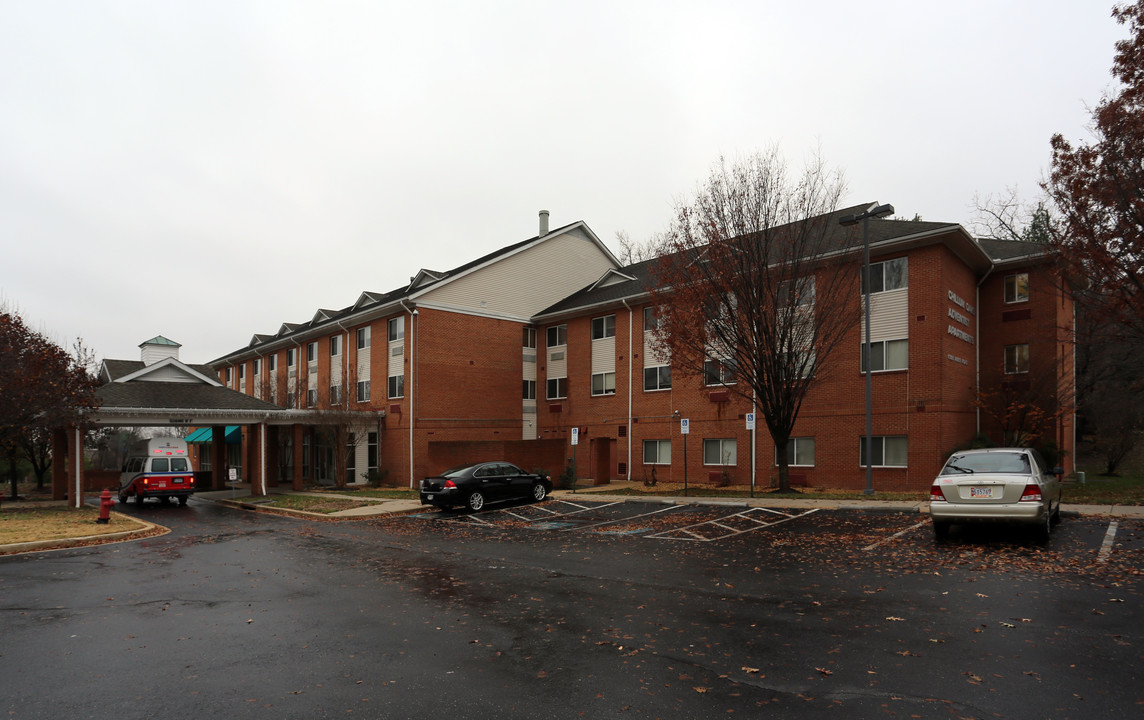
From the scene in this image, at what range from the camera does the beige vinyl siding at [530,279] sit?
35.3 metres

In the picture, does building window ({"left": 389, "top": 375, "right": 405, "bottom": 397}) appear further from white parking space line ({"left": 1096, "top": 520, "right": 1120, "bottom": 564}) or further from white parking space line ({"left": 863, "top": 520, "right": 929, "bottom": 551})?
white parking space line ({"left": 1096, "top": 520, "right": 1120, "bottom": 564})

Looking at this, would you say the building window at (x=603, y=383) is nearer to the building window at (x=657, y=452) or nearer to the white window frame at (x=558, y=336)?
the white window frame at (x=558, y=336)

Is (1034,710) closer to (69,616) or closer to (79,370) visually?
(69,616)

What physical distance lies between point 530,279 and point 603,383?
765cm

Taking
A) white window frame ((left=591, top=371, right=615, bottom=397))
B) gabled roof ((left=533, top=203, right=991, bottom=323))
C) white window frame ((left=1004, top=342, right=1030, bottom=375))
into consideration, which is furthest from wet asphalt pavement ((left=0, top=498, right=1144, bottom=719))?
white window frame ((left=591, top=371, right=615, bottom=397))

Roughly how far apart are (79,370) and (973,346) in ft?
105

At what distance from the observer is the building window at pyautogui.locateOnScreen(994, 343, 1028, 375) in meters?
26.0

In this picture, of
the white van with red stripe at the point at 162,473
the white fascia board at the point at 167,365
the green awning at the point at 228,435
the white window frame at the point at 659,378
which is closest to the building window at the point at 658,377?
the white window frame at the point at 659,378

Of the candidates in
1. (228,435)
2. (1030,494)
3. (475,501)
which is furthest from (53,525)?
(228,435)

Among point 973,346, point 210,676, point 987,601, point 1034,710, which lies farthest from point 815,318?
point 210,676

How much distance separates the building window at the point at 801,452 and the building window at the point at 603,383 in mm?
9628

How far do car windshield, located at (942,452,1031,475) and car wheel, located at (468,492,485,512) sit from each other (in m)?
13.2

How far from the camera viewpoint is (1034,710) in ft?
15.9

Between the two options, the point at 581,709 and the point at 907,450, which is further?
the point at 907,450
